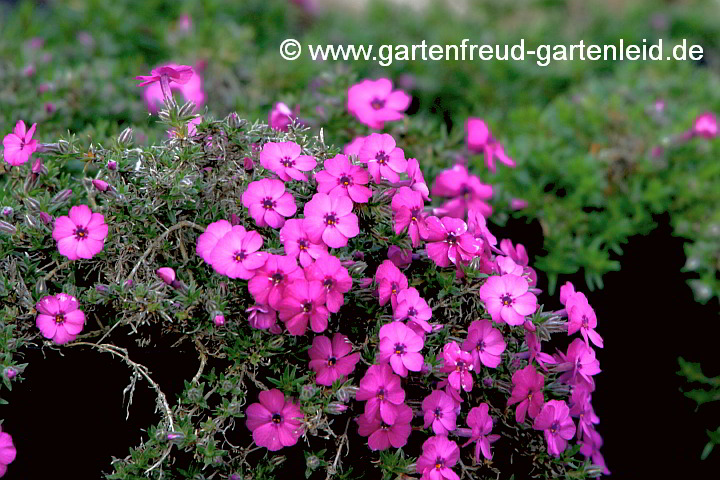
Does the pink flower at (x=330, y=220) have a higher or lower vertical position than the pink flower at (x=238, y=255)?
higher

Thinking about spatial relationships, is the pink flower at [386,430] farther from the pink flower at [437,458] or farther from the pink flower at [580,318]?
the pink flower at [580,318]

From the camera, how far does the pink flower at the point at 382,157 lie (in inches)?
64.7

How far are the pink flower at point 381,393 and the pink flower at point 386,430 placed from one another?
0.02m

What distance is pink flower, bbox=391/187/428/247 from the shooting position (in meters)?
1.60

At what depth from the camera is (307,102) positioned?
2.78 metres

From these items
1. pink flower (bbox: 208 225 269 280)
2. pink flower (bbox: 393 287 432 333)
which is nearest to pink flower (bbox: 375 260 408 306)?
pink flower (bbox: 393 287 432 333)

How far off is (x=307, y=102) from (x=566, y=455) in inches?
63.1

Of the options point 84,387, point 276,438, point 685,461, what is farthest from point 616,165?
point 84,387

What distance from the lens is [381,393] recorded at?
153 cm

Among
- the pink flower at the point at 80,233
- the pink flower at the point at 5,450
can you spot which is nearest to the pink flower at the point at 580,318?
the pink flower at the point at 80,233

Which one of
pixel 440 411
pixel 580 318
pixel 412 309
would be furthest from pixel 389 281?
pixel 580 318

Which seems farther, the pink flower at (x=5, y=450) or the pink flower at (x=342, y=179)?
the pink flower at (x=342, y=179)

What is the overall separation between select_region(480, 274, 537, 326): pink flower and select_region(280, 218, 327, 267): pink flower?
37 cm

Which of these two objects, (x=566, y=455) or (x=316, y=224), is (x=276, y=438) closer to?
(x=316, y=224)
